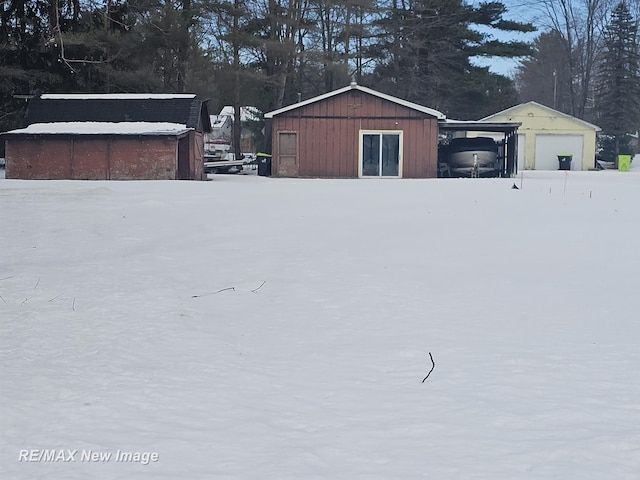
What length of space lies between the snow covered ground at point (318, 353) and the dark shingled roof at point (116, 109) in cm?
1545

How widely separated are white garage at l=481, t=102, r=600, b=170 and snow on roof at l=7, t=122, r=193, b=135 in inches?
816

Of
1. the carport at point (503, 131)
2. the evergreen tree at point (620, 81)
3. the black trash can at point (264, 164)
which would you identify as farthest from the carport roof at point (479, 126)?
the evergreen tree at point (620, 81)

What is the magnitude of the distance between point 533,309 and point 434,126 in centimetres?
2251

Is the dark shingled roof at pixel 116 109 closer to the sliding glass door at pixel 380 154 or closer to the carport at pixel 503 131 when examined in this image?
→ the sliding glass door at pixel 380 154

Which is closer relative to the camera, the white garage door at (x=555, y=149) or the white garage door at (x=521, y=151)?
the white garage door at (x=555, y=149)

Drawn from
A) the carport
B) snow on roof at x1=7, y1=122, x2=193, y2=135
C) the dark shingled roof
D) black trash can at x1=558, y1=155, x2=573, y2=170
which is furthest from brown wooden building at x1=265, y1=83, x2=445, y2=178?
black trash can at x1=558, y1=155, x2=573, y2=170

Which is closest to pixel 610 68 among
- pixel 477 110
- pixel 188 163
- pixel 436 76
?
pixel 477 110

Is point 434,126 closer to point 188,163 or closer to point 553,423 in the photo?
point 188,163

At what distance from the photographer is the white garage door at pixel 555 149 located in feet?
133

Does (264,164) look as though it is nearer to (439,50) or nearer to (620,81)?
(439,50)

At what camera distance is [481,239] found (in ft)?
33.9

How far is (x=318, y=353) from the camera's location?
5234 mm

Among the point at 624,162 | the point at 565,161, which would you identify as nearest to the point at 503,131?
the point at 565,161

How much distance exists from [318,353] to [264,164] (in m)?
25.2
